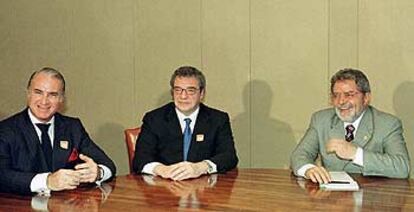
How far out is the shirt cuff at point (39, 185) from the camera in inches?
124

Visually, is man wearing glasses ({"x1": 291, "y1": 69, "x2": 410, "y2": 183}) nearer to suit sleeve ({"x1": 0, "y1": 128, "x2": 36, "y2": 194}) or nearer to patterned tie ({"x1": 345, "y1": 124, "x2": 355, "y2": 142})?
patterned tie ({"x1": 345, "y1": 124, "x2": 355, "y2": 142})

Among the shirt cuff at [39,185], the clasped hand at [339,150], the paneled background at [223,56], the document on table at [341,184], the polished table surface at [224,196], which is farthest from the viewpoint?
the paneled background at [223,56]

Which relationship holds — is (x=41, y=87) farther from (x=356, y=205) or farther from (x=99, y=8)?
(x=99, y=8)

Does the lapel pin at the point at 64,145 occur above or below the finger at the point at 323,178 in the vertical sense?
above

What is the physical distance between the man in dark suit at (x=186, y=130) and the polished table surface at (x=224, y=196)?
0.53m

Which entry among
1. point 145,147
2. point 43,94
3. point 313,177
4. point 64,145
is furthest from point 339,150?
point 43,94

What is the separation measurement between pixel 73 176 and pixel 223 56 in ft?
8.38

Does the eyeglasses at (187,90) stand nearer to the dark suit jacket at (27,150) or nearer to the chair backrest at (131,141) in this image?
the chair backrest at (131,141)

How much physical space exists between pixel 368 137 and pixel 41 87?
174 centimetres

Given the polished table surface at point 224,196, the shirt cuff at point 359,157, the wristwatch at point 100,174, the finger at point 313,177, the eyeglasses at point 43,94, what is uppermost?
the eyeglasses at point 43,94

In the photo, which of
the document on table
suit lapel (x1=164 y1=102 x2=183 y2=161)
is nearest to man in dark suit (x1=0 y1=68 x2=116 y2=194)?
suit lapel (x1=164 y1=102 x2=183 y2=161)

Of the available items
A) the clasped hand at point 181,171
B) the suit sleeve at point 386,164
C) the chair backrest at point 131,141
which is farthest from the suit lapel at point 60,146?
the suit sleeve at point 386,164

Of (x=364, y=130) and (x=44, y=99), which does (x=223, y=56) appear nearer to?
(x=364, y=130)

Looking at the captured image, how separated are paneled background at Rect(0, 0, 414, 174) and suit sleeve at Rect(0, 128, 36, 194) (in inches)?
96.7
